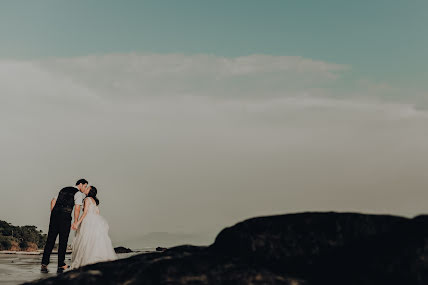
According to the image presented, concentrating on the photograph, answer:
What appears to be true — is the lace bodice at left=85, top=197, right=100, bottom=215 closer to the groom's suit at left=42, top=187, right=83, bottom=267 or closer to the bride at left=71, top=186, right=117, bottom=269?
the bride at left=71, top=186, right=117, bottom=269

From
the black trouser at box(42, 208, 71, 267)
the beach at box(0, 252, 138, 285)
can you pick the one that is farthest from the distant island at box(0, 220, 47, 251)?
the black trouser at box(42, 208, 71, 267)

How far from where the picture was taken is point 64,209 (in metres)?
16.6

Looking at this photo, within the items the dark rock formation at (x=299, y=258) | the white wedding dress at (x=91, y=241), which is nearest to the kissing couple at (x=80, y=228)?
the white wedding dress at (x=91, y=241)

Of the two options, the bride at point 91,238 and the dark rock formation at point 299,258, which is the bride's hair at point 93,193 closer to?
the bride at point 91,238

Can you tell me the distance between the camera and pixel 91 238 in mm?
15359

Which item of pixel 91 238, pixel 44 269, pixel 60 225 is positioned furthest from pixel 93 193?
pixel 44 269

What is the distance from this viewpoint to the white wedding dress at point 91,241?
598 inches

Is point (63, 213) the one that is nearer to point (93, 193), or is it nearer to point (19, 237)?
point (93, 193)

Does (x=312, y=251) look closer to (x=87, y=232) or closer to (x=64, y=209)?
(x=87, y=232)

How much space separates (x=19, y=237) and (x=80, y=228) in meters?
27.3

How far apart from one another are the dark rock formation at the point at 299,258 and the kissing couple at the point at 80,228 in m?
9.75

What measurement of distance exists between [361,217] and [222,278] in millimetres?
1750

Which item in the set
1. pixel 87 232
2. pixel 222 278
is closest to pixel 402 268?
pixel 222 278

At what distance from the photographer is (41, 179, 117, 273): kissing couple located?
15.3m
